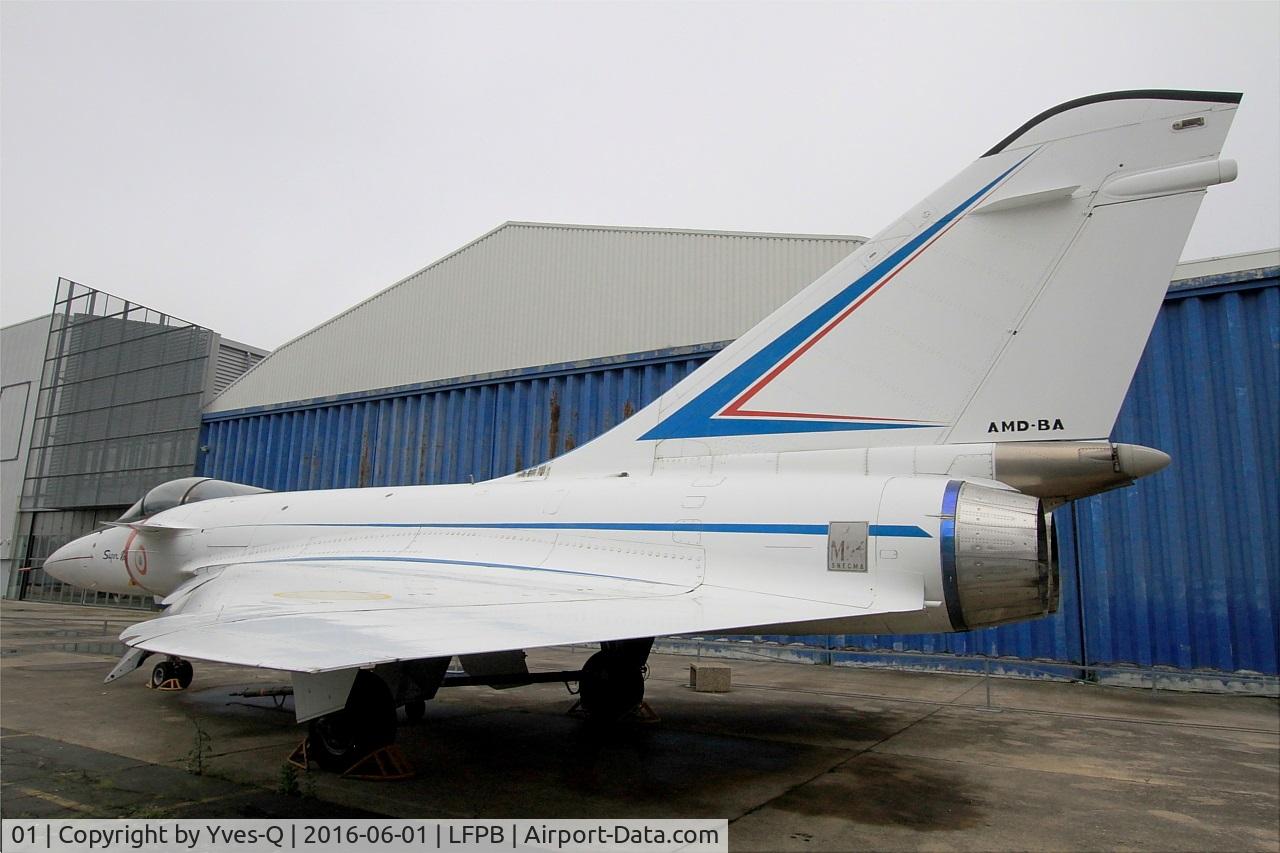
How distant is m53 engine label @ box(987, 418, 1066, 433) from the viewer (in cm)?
438

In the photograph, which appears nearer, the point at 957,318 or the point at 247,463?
the point at 957,318

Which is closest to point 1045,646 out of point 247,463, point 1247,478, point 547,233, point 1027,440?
point 1247,478

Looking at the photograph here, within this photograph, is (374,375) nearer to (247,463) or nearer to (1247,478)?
(247,463)

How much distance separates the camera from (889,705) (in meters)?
7.77

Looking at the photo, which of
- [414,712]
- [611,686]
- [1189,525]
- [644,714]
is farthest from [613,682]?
[1189,525]

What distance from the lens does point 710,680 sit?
8547 mm

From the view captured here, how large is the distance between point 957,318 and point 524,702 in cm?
604

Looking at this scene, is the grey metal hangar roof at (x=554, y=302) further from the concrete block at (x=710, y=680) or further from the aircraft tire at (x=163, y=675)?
the aircraft tire at (x=163, y=675)

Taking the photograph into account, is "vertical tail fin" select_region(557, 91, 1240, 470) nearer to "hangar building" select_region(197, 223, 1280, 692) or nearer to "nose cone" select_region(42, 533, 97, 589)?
"hangar building" select_region(197, 223, 1280, 692)

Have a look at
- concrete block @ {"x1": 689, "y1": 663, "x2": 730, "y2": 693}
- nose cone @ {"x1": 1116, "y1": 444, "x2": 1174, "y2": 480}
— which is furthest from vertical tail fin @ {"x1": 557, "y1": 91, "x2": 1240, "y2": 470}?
concrete block @ {"x1": 689, "y1": 663, "x2": 730, "y2": 693}

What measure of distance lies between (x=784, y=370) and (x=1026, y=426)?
5.19ft

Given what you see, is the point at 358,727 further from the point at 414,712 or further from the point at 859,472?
the point at 859,472

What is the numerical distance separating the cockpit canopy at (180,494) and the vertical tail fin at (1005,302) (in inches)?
263

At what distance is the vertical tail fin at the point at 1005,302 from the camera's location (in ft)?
14.1
